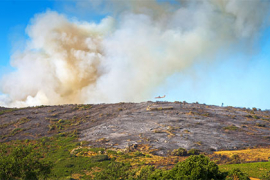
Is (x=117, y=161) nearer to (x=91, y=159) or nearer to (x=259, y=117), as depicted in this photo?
(x=91, y=159)

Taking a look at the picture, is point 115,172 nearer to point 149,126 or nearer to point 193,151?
point 193,151

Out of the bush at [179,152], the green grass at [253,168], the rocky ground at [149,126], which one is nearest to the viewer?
the green grass at [253,168]

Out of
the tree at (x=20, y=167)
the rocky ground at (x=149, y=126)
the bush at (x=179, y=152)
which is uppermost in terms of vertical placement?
the rocky ground at (x=149, y=126)

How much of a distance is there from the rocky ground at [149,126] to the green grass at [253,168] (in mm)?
10418

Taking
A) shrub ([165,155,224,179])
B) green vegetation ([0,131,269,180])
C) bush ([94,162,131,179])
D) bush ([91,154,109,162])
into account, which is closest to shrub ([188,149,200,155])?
green vegetation ([0,131,269,180])

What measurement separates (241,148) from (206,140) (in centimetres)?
748

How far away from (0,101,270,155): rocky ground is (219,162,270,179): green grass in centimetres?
1042

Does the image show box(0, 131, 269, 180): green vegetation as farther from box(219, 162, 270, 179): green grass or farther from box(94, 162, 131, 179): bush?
box(219, 162, 270, 179): green grass

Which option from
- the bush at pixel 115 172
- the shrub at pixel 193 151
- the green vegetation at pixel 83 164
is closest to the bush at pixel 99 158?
the green vegetation at pixel 83 164

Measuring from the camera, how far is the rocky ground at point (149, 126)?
53562 mm

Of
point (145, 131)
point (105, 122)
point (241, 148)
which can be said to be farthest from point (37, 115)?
point (241, 148)

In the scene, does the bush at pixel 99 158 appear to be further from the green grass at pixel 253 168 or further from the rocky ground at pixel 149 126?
the green grass at pixel 253 168

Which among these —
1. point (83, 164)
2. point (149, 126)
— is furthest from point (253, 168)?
point (149, 126)

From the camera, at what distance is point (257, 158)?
43156 mm
